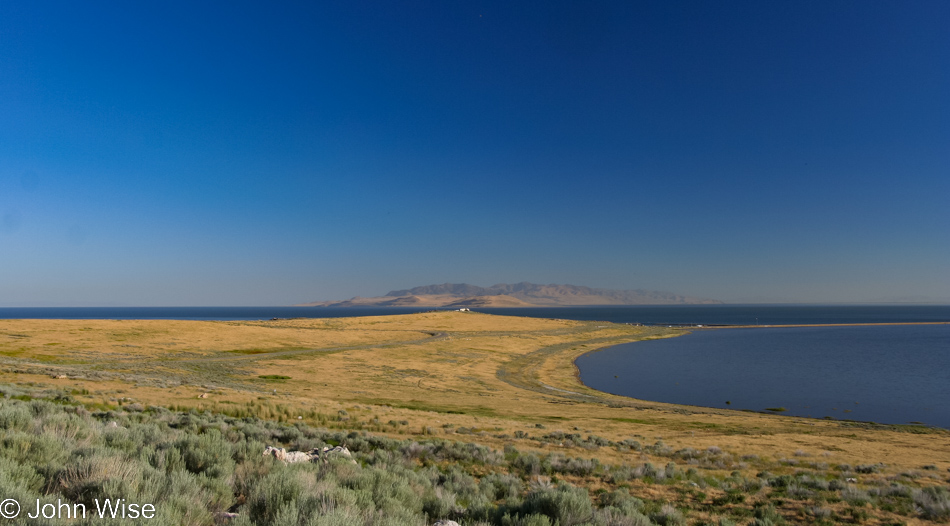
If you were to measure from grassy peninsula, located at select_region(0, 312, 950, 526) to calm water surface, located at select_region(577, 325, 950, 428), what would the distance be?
249 inches

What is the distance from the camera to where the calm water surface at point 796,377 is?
3506 centimetres

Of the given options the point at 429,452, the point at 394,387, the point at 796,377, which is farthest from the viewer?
the point at 796,377

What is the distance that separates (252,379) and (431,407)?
56.7ft

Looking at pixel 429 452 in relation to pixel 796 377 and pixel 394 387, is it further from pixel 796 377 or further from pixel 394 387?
pixel 796 377

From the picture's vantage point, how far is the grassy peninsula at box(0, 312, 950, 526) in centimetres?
596

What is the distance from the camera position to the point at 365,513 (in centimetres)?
553

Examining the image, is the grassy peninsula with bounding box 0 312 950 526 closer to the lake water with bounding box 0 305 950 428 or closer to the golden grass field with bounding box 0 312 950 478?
the golden grass field with bounding box 0 312 950 478

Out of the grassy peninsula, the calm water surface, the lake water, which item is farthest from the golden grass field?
the lake water

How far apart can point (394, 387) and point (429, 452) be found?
2595cm

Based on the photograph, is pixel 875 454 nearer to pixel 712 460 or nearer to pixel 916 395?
pixel 712 460

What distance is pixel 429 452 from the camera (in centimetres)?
1289

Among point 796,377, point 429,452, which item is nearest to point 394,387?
point 429,452

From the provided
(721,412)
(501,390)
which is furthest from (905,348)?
(501,390)

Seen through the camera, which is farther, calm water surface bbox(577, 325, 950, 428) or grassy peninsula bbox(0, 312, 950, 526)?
calm water surface bbox(577, 325, 950, 428)
